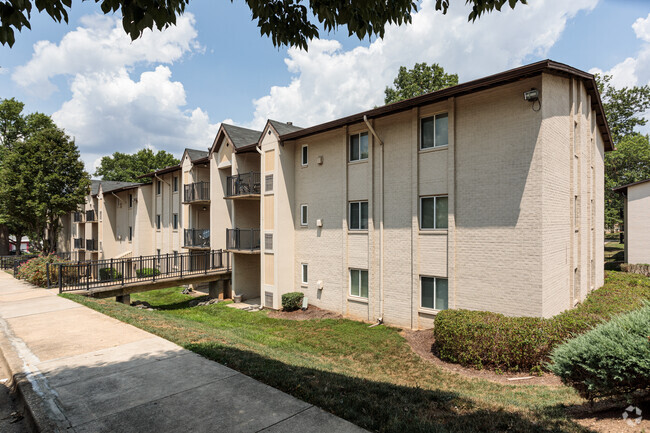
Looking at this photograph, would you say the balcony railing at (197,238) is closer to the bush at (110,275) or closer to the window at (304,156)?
the bush at (110,275)

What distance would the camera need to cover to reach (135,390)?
16.4 ft

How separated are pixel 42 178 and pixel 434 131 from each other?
32.0 metres

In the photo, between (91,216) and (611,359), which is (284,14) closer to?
(611,359)

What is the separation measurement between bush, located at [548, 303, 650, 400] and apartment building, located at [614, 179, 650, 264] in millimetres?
23394

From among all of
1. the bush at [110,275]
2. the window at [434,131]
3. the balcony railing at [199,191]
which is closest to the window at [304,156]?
the window at [434,131]

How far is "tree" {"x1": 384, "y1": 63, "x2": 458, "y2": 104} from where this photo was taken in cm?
3359

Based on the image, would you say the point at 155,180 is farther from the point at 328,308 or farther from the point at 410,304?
the point at 410,304

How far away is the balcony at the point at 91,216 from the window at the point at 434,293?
36238mm

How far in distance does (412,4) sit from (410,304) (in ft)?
34.9

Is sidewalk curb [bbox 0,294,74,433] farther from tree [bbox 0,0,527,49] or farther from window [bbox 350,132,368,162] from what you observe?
window [bbox 350,132,368,162]

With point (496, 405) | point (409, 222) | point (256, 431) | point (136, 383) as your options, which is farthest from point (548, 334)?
point (136, 383)

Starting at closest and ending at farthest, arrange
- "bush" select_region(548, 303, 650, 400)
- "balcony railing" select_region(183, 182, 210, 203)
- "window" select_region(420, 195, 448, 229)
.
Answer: "bush" select_region(548, 303, 650, 400) → "window" select_region(420, 195, 448, 229) → "balcony railing" select_region(183, 182, 210, 203)

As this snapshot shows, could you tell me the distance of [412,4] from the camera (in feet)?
15.9

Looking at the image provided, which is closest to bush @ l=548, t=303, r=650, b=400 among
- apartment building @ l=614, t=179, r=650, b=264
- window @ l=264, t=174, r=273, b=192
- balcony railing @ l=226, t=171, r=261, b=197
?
window @ l=264, t=174, r=273, b=192
